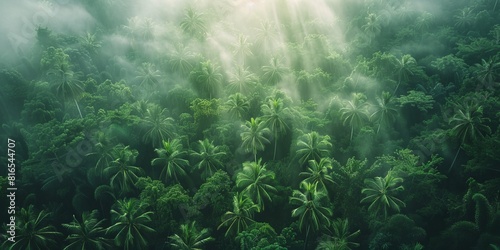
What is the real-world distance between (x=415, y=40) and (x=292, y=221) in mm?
31344

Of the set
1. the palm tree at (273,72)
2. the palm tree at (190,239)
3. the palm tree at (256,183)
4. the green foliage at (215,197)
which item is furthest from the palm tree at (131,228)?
the palm tree at (273,72)

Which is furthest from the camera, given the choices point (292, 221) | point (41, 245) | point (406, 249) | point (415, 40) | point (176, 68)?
point (415, 40)

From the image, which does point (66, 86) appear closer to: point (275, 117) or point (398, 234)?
point (275, 117)

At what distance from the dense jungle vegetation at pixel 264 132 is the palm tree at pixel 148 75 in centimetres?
18

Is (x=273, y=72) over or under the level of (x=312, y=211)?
over

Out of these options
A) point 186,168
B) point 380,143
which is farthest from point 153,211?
point 380,143

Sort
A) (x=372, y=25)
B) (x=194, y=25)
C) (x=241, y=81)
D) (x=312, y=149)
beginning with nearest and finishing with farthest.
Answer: (x=312, y=149) → (x=241, y=81) → (x=372, y=25) → (x=194, y=25)

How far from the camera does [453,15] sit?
2009 inches

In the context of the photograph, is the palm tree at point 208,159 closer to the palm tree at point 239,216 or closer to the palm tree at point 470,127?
the palm tree at point 239,216

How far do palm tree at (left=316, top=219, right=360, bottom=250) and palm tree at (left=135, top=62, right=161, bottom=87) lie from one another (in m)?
27.2

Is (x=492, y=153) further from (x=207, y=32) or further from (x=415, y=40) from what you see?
(x=207, y=32)

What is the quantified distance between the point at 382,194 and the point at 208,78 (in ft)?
73.6

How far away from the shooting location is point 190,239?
2581cm

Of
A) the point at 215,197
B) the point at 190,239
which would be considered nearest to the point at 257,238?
the point at 190,239
